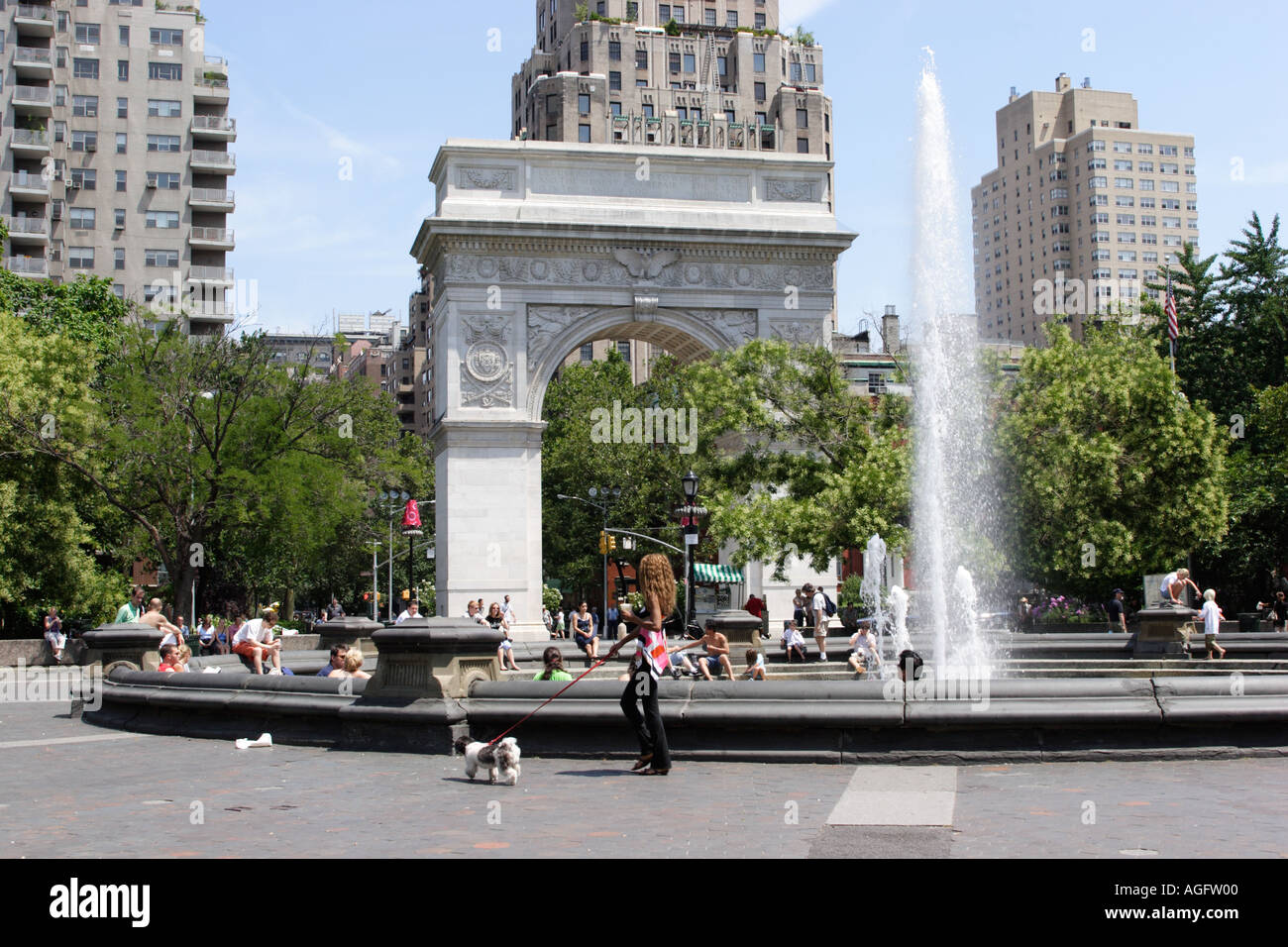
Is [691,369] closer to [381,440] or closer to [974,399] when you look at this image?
[974,399]

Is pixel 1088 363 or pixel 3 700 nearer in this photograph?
pixel 3 700

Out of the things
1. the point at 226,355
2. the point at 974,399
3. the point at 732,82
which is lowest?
the point at 974,399

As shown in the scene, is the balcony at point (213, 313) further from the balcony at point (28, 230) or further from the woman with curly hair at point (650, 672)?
the woman with curly hair at point (650, 672)

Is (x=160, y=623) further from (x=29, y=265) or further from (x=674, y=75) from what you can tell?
(x=674, y=75)

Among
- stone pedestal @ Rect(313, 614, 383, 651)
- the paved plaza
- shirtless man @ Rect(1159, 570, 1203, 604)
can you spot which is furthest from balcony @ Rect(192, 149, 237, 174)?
the paved plaza

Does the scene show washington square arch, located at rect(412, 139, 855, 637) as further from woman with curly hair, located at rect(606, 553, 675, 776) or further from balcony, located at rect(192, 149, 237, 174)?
balcony, located at rect(192, 149, 237, 174)

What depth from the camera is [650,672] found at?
1088cm

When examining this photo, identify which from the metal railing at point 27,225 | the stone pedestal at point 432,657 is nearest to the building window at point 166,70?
the metal railing at point 27,225

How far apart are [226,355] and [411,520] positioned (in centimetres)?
1001

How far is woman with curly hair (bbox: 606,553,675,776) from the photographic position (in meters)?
Answer: 10.9

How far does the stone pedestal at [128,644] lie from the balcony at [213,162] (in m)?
63.3

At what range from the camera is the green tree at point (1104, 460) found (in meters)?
28.7

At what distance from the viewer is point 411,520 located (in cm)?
3584
